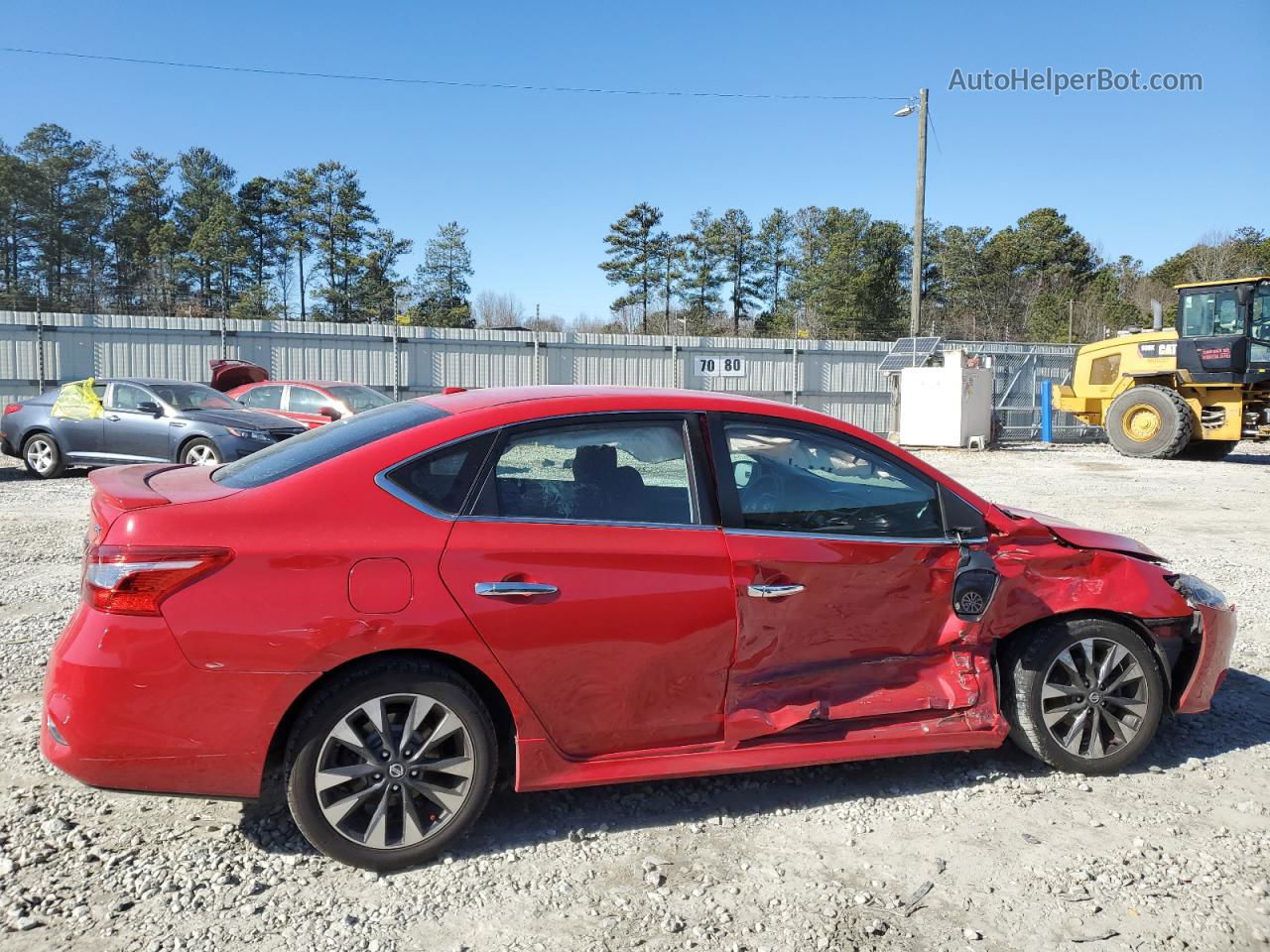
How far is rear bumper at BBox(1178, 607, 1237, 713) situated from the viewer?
12.8 ft

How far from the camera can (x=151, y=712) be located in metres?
2.79

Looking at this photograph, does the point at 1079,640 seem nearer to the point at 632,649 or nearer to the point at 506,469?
the point at 632,649

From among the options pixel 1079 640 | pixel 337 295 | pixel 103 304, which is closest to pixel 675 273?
pixel 337 295

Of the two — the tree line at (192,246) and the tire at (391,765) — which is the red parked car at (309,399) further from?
the tree line at (192,246)

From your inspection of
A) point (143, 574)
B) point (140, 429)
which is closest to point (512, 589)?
point (143, 574)

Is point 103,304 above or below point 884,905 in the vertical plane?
above

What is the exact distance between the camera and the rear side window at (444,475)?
10.1 feet

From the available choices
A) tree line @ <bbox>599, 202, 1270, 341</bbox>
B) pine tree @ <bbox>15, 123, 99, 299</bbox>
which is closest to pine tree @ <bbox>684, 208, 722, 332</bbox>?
tree line @ <bbox>599, 202, 1270, 341</bbox>

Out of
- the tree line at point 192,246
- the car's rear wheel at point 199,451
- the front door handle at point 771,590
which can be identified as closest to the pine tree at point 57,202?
the tree line at point 192,246

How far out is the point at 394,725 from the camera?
2961 millimetres

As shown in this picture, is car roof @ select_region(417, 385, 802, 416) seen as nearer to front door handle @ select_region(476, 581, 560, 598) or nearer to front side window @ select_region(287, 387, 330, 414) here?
front door handle @ select_region(476, 581, 560, 598)

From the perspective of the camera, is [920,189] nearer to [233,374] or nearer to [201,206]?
[233,374]

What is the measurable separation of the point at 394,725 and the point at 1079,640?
8.81 ft

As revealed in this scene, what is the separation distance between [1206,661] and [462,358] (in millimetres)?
19400
